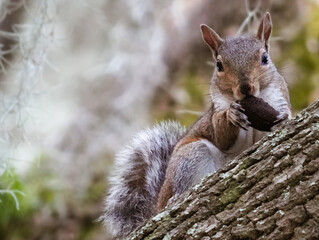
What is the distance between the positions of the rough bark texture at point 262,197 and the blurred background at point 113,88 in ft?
7.82

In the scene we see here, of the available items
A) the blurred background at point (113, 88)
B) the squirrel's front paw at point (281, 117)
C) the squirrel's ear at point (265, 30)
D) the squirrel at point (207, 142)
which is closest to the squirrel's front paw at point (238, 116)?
the squirrel at point (207, 142)

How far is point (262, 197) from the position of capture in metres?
2.17

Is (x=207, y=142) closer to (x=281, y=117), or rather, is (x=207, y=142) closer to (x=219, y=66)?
(x=219, y=66)

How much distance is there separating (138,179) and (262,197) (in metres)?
1.38

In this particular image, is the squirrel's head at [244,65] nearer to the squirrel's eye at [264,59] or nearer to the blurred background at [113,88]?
the squirrel's eye at [264,59]

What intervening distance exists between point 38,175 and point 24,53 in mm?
1236

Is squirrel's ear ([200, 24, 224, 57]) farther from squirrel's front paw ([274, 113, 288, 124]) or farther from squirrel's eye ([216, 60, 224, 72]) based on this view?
squirrel's front paw ([274, 113, 288, 124])

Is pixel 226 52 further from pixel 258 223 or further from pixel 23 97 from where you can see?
pixel 23 97

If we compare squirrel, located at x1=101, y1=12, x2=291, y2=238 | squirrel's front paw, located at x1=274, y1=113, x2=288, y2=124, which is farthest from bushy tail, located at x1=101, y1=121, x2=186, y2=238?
squirrel's front paw, located at x1=274, y1=113, x2=288, y2=124

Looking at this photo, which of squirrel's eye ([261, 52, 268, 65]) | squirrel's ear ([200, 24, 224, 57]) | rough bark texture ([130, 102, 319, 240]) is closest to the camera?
rough bark texture ([130, 102, 319, 240])

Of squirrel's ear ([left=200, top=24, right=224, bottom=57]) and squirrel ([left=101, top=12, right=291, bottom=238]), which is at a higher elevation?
squirrel's ear ([left=200, top=24, right=224, bottom=57])

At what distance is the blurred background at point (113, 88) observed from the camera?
499cm

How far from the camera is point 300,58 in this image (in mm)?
5270

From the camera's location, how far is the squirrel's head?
9.82 feet
